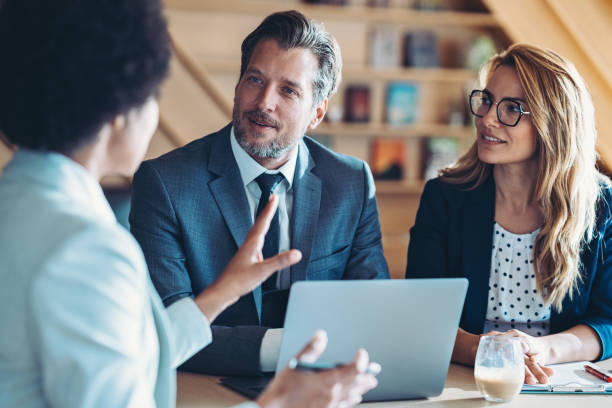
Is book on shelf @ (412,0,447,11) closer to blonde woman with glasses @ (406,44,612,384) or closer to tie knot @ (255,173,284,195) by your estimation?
blonde woman with glasses @ (406,44,612,384)

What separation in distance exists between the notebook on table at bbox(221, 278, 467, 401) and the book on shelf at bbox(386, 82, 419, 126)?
3.93m

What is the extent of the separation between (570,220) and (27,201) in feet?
4.86

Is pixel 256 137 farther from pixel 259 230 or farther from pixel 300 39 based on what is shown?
pixel 259 230

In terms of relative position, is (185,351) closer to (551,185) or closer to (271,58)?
(271,58)

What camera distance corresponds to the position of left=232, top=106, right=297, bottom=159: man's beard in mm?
1865

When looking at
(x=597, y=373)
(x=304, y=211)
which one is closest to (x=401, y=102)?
(x=304, y=211)

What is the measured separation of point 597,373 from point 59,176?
1218 mm

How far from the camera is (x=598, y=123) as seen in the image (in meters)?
3.59

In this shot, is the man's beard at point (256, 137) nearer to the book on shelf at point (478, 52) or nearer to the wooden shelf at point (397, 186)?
the wooden shelf at point (397, 186)

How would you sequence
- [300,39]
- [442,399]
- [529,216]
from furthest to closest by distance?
[529,216] < [300,39] < [442,399]

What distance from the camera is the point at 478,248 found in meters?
1.99

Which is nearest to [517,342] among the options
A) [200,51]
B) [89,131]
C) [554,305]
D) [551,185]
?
[554,305]

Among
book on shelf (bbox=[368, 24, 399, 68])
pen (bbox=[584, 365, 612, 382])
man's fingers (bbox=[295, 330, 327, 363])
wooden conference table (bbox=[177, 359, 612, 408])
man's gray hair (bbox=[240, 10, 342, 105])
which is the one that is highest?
book on shelf (bbox=[368, 24, 399, 68])

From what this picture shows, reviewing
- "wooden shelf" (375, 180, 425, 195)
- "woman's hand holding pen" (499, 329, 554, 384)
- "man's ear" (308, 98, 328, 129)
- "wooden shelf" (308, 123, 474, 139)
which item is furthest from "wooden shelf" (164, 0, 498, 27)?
"woman's hand holding pen" (499, 329, 554, 384)
